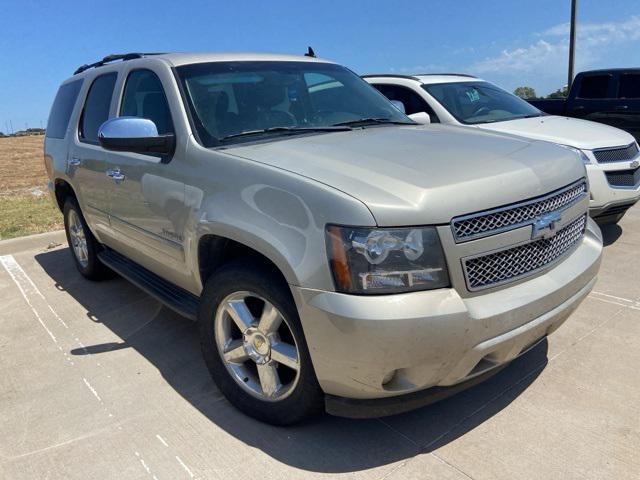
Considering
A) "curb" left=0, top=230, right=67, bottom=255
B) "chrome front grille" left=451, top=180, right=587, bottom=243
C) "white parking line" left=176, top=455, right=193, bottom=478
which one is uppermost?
"chrome front grille" left=451, top=180, right=587, bottom=243

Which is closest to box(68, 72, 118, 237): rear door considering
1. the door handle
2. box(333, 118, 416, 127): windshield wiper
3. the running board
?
the door handle

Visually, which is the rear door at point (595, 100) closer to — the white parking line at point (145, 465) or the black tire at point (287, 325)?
the black tire at point (287, 325)

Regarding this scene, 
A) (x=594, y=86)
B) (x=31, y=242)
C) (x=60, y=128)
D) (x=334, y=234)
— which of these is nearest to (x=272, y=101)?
(x=334, y=234)

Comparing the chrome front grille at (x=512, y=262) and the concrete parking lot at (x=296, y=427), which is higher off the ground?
the chrome front grille at (x=512, y=262)

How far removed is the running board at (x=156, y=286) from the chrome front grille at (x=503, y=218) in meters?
1.65

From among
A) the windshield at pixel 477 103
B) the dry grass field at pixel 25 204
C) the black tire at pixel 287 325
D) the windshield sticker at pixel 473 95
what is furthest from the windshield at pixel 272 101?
the dry grass field at pixel 25 204

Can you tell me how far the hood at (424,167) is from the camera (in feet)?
7.45

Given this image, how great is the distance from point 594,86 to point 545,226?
8094 millimetres

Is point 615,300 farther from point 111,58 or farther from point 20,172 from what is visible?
point 20,172

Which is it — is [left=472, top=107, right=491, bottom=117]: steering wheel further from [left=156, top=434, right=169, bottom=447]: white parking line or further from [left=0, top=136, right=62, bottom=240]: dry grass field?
[left=0, top=136, right=62, bottom=240]: dry grass field

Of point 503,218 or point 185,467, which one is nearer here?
point 503,218

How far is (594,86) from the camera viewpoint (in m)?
9.38

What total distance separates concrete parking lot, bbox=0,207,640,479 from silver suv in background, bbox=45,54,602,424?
0.25 m

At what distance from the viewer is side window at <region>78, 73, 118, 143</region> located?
4.35 metres
